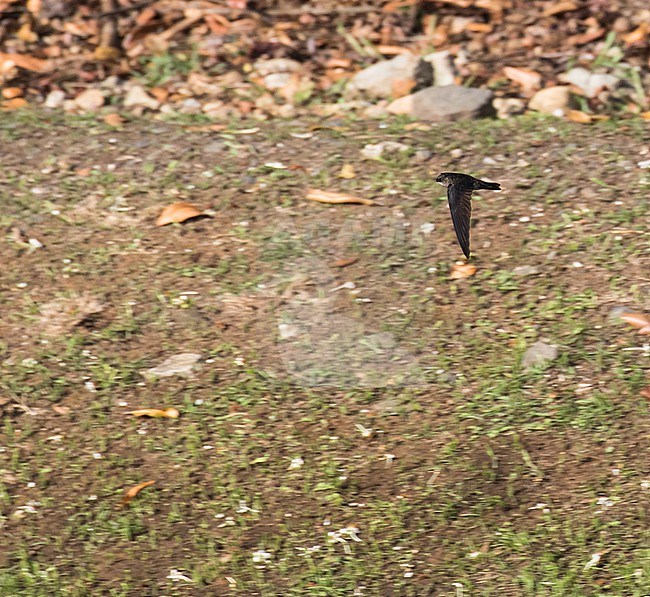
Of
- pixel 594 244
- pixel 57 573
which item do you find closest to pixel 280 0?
pixel 594 244

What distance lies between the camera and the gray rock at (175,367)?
4273 millimetres

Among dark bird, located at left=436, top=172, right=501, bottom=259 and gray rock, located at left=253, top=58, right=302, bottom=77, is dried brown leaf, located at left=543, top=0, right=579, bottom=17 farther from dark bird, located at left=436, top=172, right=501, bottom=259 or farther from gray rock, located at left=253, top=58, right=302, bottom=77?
dark bird, located at left=436, top=172, right=501, bottom=259

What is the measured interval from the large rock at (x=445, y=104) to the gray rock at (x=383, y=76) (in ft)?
0.49

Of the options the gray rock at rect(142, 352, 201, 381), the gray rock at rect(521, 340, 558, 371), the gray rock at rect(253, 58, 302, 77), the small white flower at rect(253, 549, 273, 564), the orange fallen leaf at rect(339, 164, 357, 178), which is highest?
the gray rock at rect(253, 58, 302, 77)

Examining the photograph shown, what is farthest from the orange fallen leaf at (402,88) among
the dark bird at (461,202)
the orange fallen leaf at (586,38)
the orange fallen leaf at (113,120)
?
the dark bird at (461,202)

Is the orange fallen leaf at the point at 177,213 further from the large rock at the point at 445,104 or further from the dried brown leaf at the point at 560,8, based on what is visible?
Result: the dried brown leaf at the point at 560,8

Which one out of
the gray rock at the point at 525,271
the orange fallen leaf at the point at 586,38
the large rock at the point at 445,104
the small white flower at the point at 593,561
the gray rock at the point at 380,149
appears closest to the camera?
the small white flower at the point at 593,561

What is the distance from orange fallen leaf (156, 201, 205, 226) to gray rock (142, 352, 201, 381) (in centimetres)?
86

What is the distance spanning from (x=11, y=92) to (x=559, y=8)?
3.05 metres

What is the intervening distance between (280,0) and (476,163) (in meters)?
2.00

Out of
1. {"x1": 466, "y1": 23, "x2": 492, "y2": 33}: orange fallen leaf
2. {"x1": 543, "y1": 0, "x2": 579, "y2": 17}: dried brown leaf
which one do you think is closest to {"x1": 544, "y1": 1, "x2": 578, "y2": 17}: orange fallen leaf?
{"x1": 543, "y1": 0, "x2": 579, "y2": 17}: dried brown leaf

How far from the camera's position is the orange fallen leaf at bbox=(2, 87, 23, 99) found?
613 cm

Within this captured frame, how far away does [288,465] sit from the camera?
388 centimetres

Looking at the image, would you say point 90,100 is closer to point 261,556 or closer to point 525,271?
point 525,271
